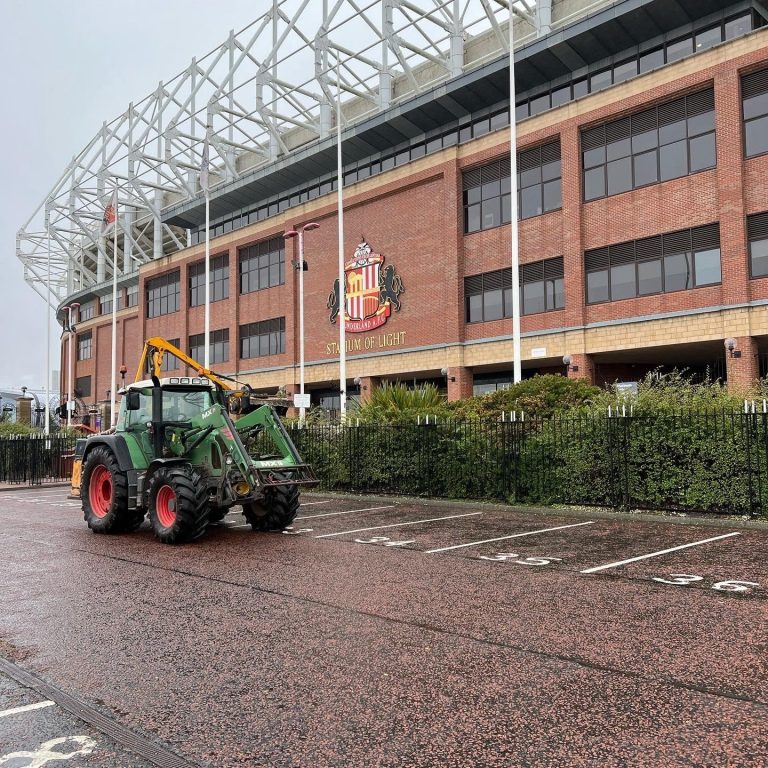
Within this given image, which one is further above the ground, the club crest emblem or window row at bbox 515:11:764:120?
window row at bbox 515:11:764:120

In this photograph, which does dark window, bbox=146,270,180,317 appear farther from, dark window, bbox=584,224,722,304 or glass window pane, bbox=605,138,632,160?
glass window pane, bbox=605,138,632,160

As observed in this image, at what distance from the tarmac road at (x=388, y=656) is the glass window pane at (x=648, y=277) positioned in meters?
17.8

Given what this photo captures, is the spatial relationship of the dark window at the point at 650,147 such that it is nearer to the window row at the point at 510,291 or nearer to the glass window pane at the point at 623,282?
the glass window pane at the point at 623,282

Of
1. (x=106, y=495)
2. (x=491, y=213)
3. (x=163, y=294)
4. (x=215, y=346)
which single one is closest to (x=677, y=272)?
(x=491, y=213)

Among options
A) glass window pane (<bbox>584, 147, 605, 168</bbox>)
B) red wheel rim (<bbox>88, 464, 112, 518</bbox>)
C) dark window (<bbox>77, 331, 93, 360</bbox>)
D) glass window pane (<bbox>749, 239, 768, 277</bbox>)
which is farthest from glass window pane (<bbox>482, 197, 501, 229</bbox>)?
dark window (<bbox>77, 331, 93, 360</bbox>)

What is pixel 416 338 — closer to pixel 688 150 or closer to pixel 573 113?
pixel 573 113

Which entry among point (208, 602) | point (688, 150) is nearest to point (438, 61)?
point (688, 150)

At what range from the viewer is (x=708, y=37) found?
26500 millimetres

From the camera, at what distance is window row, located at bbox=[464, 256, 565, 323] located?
28.5m

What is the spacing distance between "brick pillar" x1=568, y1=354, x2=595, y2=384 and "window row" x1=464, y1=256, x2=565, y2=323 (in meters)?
2.27

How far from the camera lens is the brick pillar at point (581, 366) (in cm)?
2709

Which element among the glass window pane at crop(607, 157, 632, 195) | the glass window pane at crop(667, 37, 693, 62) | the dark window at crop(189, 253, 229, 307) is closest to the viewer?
the glass window pane at crop(607, 157, 632, 195)

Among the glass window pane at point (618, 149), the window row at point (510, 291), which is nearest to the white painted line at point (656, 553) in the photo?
the window row at point (510, 291)

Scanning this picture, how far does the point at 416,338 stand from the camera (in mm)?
32812
